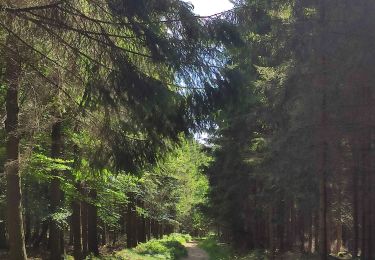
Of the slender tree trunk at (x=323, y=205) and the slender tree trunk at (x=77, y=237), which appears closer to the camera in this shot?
the slender tree trunk at (x=323, y=205)

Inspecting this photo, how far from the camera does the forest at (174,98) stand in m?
7.60

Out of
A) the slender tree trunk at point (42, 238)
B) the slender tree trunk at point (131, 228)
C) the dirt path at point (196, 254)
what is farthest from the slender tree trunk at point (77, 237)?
the dirt path at point (196, 254)

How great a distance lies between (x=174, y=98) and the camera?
747 centimetres

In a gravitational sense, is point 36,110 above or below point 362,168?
above

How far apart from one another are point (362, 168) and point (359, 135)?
1.16m

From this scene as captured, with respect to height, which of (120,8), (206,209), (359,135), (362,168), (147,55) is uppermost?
(120,8)

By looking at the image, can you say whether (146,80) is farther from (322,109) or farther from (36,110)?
(322,109)

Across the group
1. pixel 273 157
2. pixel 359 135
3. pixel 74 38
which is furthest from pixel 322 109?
pixel 74 38

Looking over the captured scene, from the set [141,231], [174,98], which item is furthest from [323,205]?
[141,231]

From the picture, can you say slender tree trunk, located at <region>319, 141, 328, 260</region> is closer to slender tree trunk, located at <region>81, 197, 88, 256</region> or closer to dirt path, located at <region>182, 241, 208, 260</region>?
slender tree trunk, located at <region>81, 197, 88, 256</region>

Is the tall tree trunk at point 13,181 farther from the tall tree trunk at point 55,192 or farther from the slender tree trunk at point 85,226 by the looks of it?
the slender tree trunk at point 85,226

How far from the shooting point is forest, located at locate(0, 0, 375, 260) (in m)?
7.60

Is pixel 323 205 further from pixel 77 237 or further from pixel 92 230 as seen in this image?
pixel 92 230

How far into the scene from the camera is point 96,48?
8.09 m
